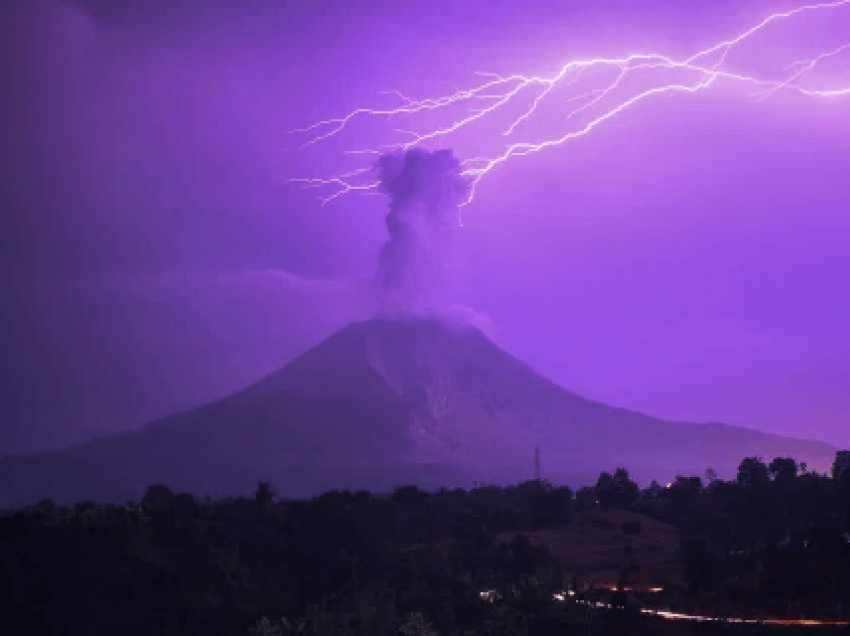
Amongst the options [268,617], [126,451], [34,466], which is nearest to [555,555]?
[268,617]

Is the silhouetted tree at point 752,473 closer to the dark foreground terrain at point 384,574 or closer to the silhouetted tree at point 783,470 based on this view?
the silhouetted tree at point 783,470

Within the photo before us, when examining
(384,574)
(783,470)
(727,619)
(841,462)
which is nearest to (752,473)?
(783,470)

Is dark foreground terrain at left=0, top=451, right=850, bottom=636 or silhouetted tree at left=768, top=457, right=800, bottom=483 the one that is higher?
silhouetted tree at left=768, top=457, right=800, bottom=483

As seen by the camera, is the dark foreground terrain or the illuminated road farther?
the illuminated road

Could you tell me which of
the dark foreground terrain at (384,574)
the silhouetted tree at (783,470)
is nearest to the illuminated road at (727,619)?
the dark foreground terrain at (384,574)

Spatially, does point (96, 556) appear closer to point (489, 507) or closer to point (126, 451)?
point (489, 507)

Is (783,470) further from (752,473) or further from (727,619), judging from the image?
(727,619)

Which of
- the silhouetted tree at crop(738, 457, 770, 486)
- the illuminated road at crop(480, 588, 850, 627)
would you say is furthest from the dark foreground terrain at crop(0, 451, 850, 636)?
the silhouetted tree at crop(738, 457, 770, 486)

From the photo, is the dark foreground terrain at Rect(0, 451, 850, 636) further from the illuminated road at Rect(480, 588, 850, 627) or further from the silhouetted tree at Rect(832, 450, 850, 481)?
the silhouetted tree at Rect(832, 450, 850, 481)
